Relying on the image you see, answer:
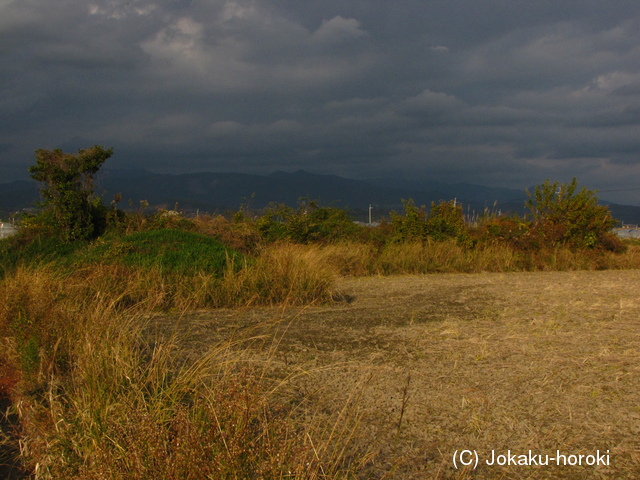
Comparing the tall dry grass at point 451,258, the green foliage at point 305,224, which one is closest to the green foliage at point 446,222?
the tall dry grass at point 451,258

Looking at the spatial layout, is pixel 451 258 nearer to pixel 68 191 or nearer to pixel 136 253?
pixel 136 253

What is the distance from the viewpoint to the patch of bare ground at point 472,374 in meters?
2.84

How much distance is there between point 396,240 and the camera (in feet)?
45.8

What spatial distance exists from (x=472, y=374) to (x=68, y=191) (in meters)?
9.18

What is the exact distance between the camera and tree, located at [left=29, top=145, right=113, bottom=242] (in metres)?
10.3

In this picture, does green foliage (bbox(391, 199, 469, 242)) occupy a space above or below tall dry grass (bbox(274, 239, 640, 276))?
above

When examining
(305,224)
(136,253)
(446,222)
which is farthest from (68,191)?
(446,222)

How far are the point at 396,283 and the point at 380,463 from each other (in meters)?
7.31

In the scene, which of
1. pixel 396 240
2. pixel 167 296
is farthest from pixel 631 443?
pixel 396 240

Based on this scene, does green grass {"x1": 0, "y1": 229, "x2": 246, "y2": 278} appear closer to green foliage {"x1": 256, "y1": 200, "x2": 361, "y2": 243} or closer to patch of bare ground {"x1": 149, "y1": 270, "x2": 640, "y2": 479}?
patch of bare ground {"x1": 149, "y1": 270, "x2": 640, "y2": 479}

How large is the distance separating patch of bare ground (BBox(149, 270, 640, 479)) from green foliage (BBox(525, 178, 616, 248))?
656 cm

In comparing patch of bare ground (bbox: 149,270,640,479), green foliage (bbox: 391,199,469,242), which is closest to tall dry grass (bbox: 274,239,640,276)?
green foliage (bbox: 391,199,469,242)

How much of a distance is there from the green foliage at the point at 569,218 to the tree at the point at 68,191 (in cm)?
1124

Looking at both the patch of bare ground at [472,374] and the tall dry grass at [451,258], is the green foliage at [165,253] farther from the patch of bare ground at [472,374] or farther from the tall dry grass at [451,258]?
the tall dry grass at [451,258]
